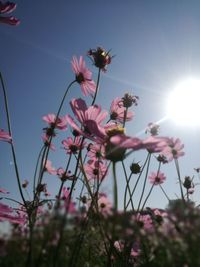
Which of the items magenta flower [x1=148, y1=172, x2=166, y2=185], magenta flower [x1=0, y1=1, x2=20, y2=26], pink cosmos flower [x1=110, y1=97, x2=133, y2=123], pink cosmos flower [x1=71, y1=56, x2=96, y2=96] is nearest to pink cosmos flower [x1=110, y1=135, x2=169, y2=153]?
magenta flower [x1=0, y1=1, x2=20, y2=26]

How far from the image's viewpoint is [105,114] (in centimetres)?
144

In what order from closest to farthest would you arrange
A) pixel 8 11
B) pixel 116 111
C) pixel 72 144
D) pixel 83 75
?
1. pixel 8 11
2. pixel 83 75
3. pixel 116 111
4. pixel 72 144

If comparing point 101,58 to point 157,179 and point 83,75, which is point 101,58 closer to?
point 83,75

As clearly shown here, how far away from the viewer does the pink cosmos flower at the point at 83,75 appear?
246 centimetres

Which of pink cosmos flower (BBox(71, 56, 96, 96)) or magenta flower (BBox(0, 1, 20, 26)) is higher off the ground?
pink cosmos flower (BBox(71, 56, 96, 96))

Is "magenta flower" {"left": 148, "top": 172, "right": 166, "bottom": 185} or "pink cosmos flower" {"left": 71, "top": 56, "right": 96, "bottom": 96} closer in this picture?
"pink cosmos flower" {"left": 71, "top": 56, "right": 96, "bottom": 96}

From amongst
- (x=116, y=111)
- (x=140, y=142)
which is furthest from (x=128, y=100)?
(x=140, y=142)

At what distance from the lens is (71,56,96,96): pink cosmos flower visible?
2.46m

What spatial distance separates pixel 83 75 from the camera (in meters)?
2.51

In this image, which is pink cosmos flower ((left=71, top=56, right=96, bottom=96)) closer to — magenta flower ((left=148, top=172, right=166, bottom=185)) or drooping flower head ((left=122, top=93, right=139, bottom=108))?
drooping flower head ((left=122, top=93, right=139, bottom=108))

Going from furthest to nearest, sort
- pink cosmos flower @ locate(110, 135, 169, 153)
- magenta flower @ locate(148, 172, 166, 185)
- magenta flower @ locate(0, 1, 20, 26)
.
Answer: magenta flower @ locate(148, 172, 166, 185)
magenta flower @ locate(0, 1, 20, 26)
pink cosmos flower @ locate(110, 135, 169, 153)

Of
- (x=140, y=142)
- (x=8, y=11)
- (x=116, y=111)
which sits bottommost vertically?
(x=140, y=142)

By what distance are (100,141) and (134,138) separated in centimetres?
32

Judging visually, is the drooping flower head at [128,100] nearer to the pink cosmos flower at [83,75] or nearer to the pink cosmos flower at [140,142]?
the pink cosmos flower at [83,75]
